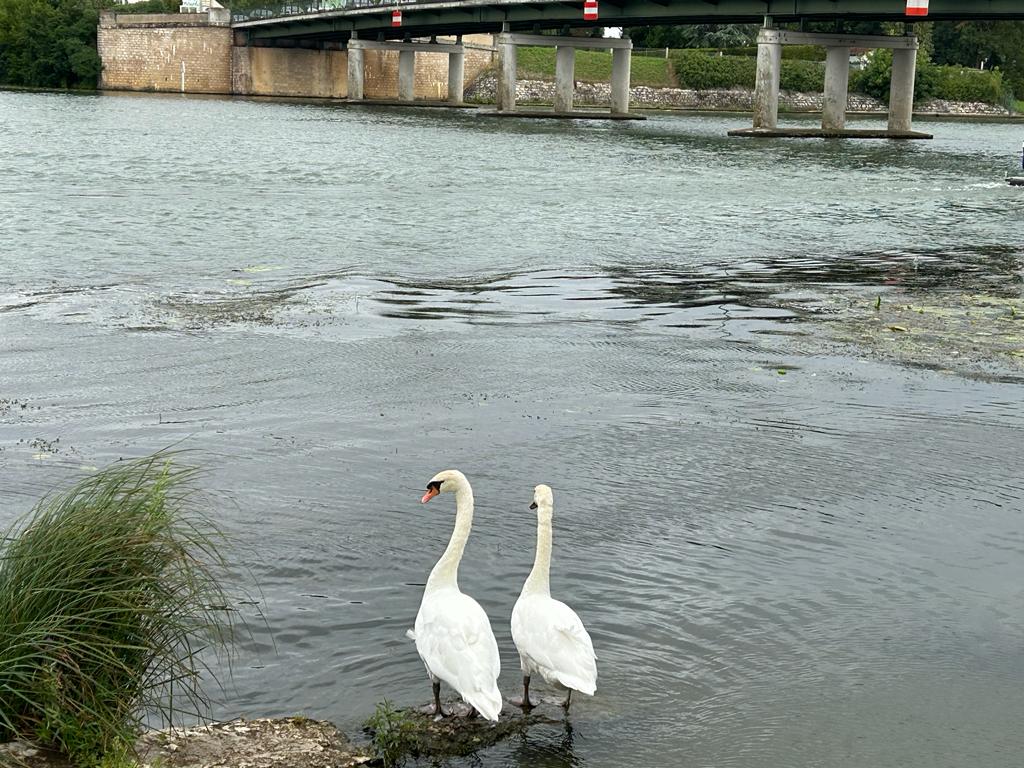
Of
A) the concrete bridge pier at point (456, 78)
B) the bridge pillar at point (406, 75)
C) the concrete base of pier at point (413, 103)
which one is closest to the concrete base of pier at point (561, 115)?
the concrete base of pier at point (413, 103)

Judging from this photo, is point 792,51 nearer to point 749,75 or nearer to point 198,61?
point 749,75

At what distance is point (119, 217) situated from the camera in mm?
27453

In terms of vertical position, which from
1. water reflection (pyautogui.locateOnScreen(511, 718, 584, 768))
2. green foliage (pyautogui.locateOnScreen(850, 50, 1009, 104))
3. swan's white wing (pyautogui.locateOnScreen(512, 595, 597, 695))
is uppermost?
green foliage (pyautogui.locateOnScreen(850, 50, 1009, 104))

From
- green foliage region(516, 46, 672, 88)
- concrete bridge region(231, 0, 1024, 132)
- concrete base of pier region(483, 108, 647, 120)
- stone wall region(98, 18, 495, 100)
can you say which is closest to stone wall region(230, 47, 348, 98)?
stone wall region(98, 18, 495, 100)

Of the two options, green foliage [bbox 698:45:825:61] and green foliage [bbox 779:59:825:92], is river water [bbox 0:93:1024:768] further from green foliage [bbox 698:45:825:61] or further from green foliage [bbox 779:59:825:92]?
green foliage [bbox 698:45:825:61]

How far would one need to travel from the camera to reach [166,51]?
108812mm

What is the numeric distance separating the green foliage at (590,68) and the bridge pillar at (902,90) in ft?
144

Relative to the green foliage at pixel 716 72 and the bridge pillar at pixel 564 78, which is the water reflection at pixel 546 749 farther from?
the green foliage at pixel 716 72

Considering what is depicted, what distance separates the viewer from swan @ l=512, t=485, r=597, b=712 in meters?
6.29

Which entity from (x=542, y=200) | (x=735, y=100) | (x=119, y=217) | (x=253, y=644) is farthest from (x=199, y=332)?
(x=735, y=100)

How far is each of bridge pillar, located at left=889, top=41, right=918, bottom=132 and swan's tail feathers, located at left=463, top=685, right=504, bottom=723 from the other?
69.8m

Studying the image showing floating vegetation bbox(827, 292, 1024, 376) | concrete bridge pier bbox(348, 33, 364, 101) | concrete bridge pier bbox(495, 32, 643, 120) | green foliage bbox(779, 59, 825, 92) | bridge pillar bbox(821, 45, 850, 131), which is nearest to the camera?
floating vegetation bbox(827, 292, 1024, 376)

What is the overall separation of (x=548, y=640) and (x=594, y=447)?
4993 mm

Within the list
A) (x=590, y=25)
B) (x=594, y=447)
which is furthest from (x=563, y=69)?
(x=594, y=447)
